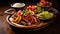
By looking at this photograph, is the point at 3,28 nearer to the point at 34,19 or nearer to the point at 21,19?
the point at 21,19

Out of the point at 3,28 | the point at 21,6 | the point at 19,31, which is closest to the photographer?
the point at 19,31

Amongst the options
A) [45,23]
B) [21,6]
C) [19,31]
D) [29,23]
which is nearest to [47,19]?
[45,23]

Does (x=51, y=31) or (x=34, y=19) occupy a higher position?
(x=34, y=19)

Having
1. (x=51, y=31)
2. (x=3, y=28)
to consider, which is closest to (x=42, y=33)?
(x=51, y=31)

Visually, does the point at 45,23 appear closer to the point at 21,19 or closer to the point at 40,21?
the point at 40,21

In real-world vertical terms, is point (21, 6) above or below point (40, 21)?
above

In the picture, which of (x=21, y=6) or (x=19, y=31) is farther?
(x=21, y=6)

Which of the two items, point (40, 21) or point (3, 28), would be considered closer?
point (40, 21)

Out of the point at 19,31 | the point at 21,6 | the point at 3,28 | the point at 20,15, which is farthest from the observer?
the point at 21,6

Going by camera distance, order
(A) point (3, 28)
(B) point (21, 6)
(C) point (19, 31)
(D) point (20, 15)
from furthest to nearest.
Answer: (B) point (21, 6) < (A) point (3, 28) < (D) point (20, 15) < (C) point (19, 31)
